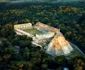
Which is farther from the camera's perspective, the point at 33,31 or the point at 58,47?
the point at 33,31

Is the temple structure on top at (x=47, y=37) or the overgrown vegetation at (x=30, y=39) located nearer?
the overgrown vegetation at (x=30, y=39)

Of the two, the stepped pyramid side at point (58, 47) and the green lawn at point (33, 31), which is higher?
the stepped pyramid side at point (58, 47)

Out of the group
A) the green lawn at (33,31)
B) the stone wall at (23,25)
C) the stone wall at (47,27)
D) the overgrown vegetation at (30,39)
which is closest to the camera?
the overgrown vegetation at (30,39)

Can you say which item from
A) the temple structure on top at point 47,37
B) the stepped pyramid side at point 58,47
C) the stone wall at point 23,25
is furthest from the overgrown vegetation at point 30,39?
the stepped pyramid side at point 58,47

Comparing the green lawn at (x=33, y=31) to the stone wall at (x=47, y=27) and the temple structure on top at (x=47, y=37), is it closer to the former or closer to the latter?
the temple structure on top at (x=47, y=37)

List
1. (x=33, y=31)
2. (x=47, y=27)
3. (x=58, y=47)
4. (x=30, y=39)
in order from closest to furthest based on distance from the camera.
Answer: (x=58, y=47), (x=30, y=39), (x=33, y=31), (x=47, y=27)

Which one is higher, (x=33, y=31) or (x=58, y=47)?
(x=58, y=47)

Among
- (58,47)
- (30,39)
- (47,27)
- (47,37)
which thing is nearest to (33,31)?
(47,27)

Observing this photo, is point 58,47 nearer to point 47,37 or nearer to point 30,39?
point 47,37
